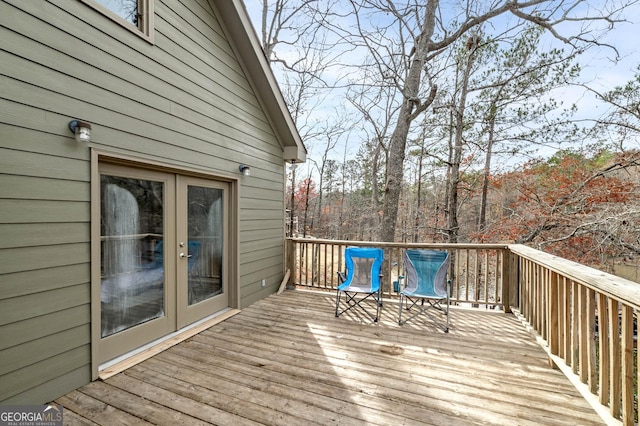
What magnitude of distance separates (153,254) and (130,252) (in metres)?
0.25

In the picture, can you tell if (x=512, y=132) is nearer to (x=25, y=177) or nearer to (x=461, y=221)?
(x=461, y=221)

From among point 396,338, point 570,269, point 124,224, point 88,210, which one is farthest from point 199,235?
point 570,269

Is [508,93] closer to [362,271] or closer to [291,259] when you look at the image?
[362,271]

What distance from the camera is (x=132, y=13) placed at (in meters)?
2.81

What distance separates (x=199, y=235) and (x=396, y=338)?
2.77 m

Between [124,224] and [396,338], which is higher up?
[124,224]

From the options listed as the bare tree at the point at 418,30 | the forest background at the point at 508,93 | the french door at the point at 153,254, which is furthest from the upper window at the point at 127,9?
the bare tree at the point at 418,30

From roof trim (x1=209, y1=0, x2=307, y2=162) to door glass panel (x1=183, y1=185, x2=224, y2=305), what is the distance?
1753 millimetres

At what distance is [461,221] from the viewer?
42.9 feet

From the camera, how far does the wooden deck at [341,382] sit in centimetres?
199

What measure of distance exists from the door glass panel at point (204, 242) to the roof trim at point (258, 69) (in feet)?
5.75

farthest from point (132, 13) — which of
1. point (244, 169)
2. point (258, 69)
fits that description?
point (244, 169)

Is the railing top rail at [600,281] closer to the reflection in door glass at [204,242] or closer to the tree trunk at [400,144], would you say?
the tree trunk at [400,144]

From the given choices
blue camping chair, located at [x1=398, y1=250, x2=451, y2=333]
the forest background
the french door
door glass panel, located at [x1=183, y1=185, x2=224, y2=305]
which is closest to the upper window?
the french door
